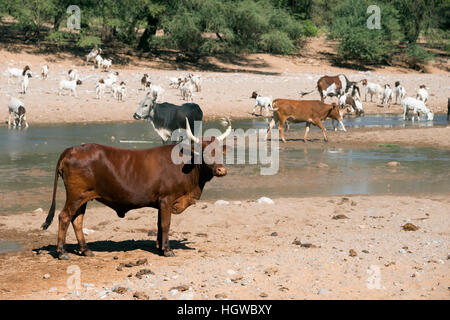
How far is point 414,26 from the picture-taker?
51.0m

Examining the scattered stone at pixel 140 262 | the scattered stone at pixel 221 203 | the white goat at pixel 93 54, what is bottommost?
the scattered stone at pixel 221 203

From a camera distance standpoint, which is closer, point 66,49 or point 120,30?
point 66,49

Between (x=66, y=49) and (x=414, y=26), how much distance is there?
26.3 meters

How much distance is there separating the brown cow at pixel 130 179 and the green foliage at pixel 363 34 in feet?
124

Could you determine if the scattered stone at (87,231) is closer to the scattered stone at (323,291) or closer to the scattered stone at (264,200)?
the scattered stone at (264,200)

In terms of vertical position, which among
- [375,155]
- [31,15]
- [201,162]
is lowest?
[375,155]

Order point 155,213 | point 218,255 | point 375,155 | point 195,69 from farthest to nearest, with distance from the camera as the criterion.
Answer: point 195,69 → point 375,155 → point 155,213 → point 218,255

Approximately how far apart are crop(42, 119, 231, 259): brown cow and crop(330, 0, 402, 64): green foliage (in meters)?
37.7

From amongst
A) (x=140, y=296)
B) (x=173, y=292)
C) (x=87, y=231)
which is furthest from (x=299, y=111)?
(x=140, y=296)

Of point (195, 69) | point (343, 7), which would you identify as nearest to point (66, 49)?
point (195, 69)

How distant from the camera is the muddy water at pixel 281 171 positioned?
12.6 m

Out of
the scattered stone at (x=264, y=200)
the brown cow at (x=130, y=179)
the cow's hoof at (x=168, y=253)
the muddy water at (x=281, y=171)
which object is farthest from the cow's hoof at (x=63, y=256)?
the scattered stone at (x=264, y=200)

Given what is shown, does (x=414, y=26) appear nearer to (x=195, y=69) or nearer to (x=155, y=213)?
(x=195, y=69)

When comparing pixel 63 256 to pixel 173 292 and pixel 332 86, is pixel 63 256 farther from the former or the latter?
pixel 332 86
